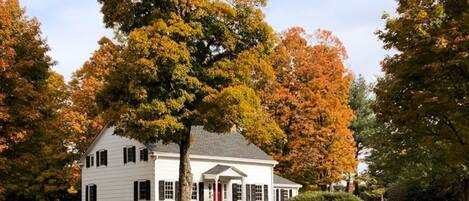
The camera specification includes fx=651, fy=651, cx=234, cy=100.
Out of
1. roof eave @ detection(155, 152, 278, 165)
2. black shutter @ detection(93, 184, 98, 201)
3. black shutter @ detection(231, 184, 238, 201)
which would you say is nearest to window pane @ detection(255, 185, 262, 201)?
roof eave @ detection(155, 152, 278, 165)

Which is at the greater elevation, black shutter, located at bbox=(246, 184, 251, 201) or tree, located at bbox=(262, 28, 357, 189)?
tree, located at bbox=(262, 28, 357, 189)

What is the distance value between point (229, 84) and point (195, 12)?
11.5ft

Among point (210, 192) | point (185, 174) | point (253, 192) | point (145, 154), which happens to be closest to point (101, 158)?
point (145, 154)

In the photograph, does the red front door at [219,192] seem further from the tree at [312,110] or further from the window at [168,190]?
the tree at [312,110]

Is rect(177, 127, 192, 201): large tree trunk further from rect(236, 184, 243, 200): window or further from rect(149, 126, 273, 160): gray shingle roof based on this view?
rect(236, 184, 243, 200): window

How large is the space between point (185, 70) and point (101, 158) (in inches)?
690

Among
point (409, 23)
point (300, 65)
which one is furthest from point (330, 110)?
point (409, 23)

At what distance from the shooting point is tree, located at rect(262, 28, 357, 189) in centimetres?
4753

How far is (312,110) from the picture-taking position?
156 ft

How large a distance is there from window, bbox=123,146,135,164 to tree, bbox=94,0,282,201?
452 inches

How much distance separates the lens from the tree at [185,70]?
1068 inches

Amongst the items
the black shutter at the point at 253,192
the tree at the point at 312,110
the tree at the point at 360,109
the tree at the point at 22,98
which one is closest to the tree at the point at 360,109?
the tree at the point at 360,109

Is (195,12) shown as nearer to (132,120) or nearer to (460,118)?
(132,120)

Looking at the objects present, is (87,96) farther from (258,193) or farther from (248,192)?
(258,193)
